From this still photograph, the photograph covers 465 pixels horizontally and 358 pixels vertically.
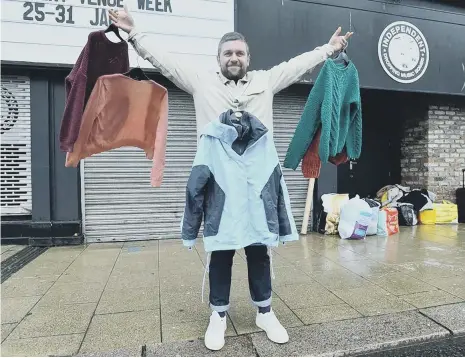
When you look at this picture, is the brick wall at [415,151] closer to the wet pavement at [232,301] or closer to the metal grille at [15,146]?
the wet pavement at [232,301]

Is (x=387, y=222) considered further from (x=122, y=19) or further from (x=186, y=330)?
(x=122, y=19)

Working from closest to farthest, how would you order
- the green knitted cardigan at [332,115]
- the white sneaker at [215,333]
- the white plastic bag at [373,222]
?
the white sneaker at [215,333] < the green knitted cardigan at [332,115] < the white plastic bag at [373,222]

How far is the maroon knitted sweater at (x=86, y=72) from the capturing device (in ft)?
A: 9.34

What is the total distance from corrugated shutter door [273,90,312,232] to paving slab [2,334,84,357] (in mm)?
4772

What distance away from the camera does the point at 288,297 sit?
3.46m

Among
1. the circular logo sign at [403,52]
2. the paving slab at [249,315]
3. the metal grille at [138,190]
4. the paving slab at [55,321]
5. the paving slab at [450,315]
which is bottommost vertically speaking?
the paving slab at [55,321]

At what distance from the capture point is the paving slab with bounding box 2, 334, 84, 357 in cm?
248

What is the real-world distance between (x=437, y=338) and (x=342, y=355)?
800 mm

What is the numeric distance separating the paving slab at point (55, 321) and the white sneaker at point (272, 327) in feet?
4.50

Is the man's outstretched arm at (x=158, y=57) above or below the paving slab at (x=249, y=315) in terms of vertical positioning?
above

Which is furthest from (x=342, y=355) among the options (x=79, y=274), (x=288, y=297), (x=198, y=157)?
(x=79, y=274)

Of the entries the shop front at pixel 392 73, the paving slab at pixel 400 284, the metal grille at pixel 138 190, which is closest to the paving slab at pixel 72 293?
the metal grille at pixel 138 190

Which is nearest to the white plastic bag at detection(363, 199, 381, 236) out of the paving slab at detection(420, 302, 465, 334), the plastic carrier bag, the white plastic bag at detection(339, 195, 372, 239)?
the plastic carrier bag

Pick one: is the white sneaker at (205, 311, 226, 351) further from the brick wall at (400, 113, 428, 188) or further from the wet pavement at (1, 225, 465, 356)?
the brick wall at (400, 113, 428, 188)
